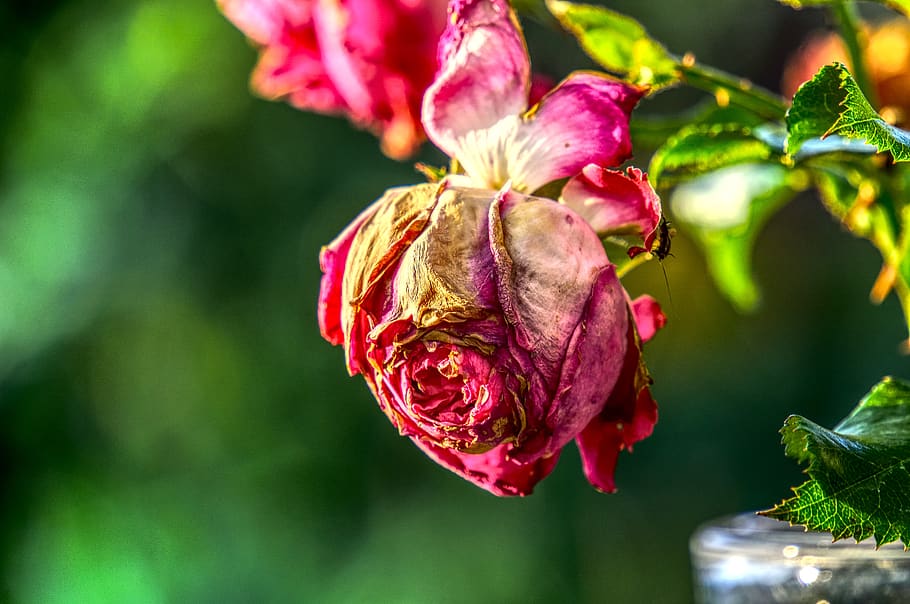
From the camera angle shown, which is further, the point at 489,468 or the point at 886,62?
the point at 886,62

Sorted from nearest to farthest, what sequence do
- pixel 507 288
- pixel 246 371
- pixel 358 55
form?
1. pixel 507 288
2. pixel 358 55
3. pixel 246 371

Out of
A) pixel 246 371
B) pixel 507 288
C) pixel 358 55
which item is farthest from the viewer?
pixel 246 371

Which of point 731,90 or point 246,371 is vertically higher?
point 731,90

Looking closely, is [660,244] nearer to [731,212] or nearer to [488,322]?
[488,322]

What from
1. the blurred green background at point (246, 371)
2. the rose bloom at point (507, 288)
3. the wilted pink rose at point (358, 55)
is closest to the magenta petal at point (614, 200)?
the rose bloom at point (507, 288)

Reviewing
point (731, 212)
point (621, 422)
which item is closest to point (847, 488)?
point (621, 422)

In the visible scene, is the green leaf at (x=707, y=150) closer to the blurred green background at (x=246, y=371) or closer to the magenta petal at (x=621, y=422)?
the magenta petal at (x=621, y=422)

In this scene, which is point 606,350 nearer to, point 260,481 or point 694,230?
point 694,230

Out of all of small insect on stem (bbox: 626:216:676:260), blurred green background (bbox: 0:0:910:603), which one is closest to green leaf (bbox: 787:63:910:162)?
small insect on stem (bbox: 626:216:676:260)

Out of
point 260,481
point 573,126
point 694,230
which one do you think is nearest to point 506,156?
point 573,126
